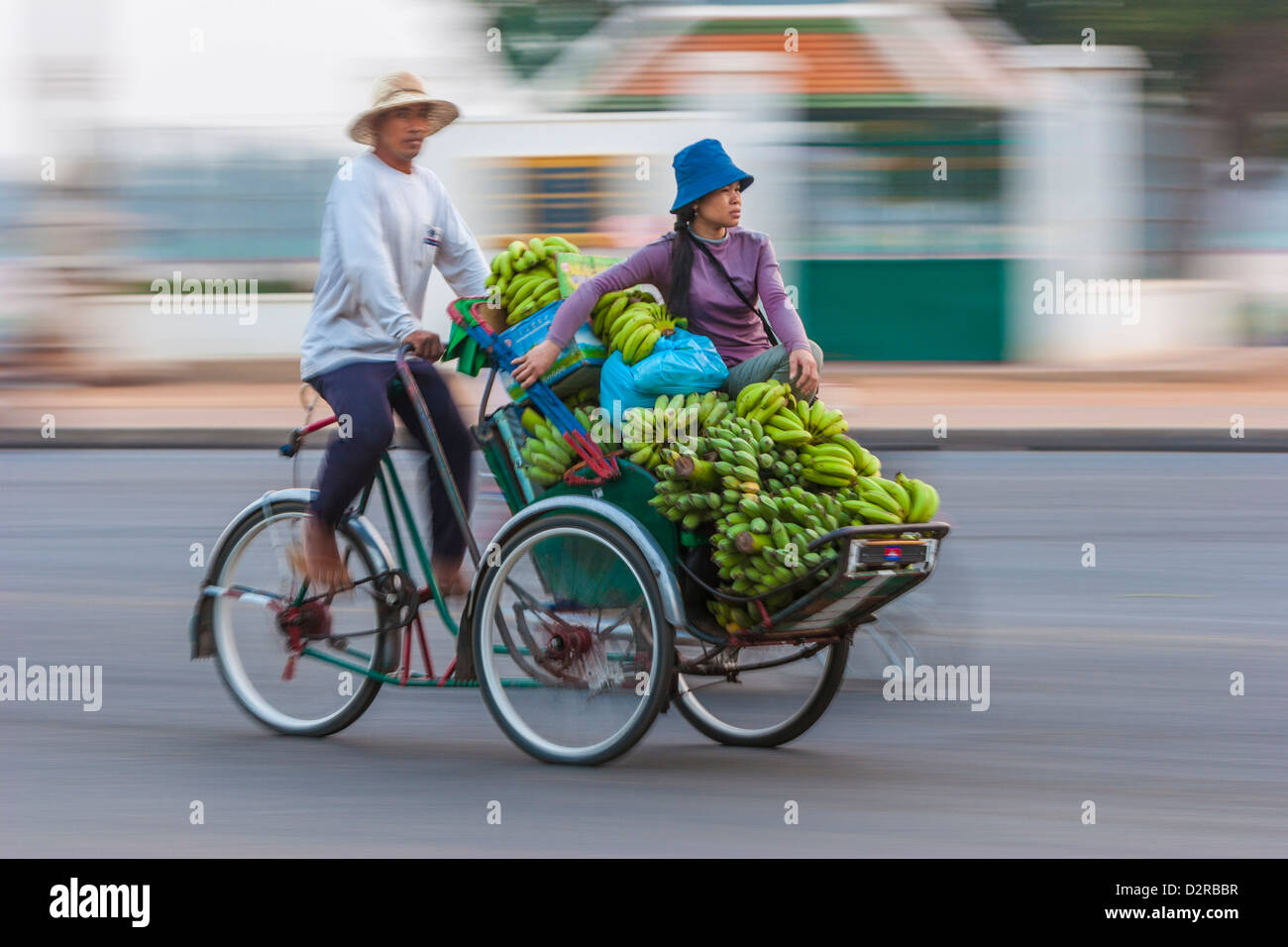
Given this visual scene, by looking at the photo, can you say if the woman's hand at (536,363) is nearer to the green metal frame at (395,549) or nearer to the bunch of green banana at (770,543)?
the green metal frame at (395,549)

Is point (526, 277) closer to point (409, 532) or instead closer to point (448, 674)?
point (409, 532)

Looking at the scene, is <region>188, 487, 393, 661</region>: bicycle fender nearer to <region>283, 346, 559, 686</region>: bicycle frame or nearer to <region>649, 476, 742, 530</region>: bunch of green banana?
<region>283, 346, 559, 686</region>: bicycle frame

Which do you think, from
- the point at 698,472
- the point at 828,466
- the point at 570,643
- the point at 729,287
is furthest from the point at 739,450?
the point at 570,643

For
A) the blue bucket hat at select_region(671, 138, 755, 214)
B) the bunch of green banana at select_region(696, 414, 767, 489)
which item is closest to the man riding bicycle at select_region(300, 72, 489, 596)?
the blue bucket hat at select_region(671, 138, 755, 214)

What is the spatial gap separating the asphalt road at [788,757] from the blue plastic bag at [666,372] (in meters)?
0.79

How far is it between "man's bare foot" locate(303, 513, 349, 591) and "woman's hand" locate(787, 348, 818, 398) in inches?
60.2

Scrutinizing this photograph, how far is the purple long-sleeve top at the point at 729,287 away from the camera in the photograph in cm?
551

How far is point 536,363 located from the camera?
17.7 ft

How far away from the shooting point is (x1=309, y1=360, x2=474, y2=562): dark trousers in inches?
223

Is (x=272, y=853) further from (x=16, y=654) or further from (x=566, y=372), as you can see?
(x=16, y=654)

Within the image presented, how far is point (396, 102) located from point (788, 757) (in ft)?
7.48

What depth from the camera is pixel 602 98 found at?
22750mm

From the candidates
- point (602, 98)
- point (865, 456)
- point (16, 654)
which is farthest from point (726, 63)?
point (865, 456)

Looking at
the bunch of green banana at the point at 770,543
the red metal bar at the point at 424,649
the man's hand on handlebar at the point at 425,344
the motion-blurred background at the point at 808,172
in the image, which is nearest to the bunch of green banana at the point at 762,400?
the bunch of green banana at the point at 770,543
